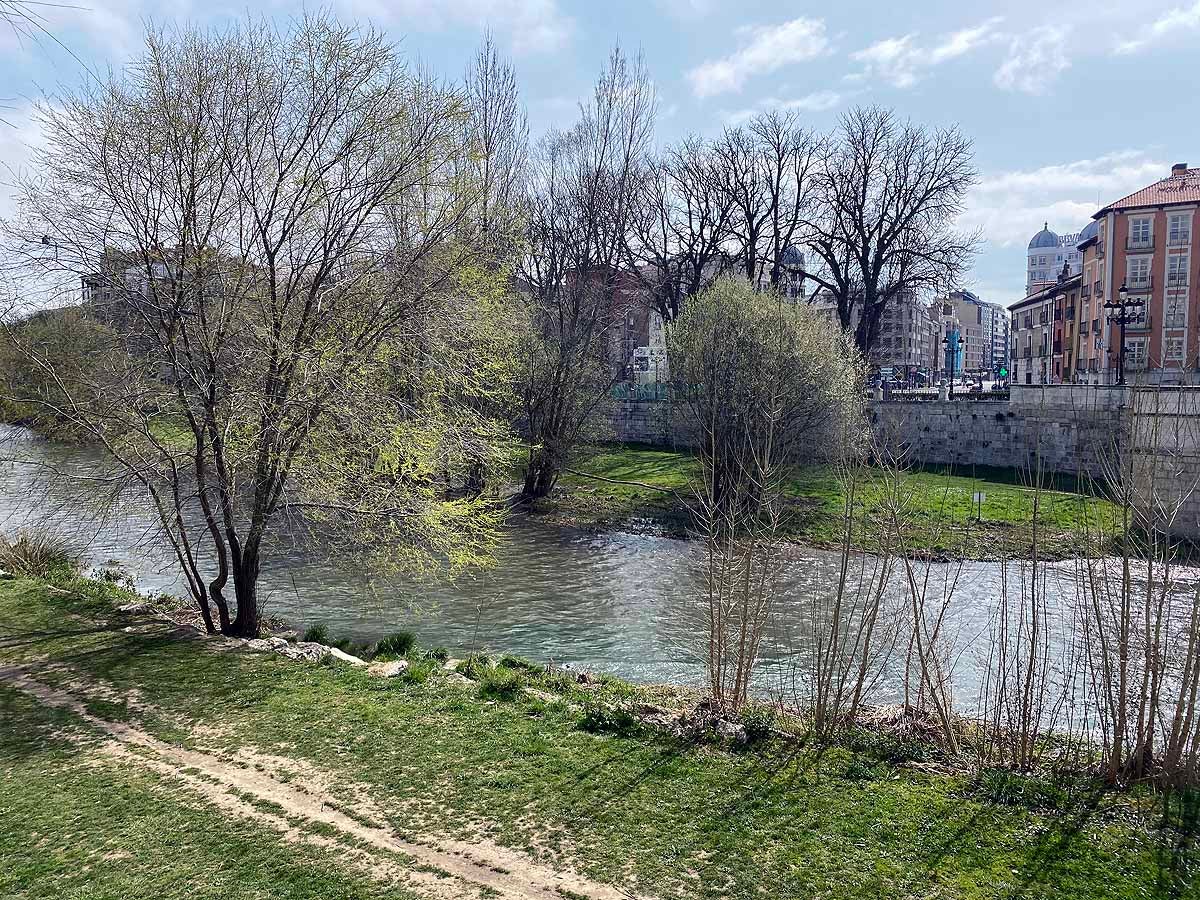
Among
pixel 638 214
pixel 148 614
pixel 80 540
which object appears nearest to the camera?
pixel 148 614

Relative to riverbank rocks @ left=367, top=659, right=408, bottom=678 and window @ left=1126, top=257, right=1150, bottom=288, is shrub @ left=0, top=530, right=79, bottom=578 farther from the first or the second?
window @ left=1126, top=257, right=1150, bottom=288

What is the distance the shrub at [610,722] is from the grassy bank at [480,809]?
0.03 meters

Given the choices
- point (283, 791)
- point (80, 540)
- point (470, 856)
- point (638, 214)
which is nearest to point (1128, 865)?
point (470, 856)

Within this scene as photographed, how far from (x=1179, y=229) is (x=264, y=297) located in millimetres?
46998

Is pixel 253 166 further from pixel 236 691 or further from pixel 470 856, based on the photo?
pixel 470 856

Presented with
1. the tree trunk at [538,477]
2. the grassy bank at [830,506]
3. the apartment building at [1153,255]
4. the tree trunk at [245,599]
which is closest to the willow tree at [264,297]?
the tree trunk at [245,599]

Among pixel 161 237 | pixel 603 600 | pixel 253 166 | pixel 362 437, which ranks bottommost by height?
pixel 603 600

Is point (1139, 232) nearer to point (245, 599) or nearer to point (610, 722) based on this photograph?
point (610, 722)

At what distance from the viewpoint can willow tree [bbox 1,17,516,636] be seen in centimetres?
1069

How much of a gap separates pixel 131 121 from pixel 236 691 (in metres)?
7.36

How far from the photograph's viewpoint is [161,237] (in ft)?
35.9

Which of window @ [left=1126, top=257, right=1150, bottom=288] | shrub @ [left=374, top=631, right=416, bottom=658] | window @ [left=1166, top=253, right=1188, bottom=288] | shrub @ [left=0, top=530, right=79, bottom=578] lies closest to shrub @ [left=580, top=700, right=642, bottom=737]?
shrub @ [left=374, top=631, right=416, bottom=658]

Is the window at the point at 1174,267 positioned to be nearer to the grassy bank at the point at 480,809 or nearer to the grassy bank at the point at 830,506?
the grassy bank at the point at 830,506

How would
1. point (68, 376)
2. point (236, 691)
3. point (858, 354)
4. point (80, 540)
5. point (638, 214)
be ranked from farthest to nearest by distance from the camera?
point (638, 214)
point (858, 354)
point (80, 540)
point (68, 376)
point (236, 691)
